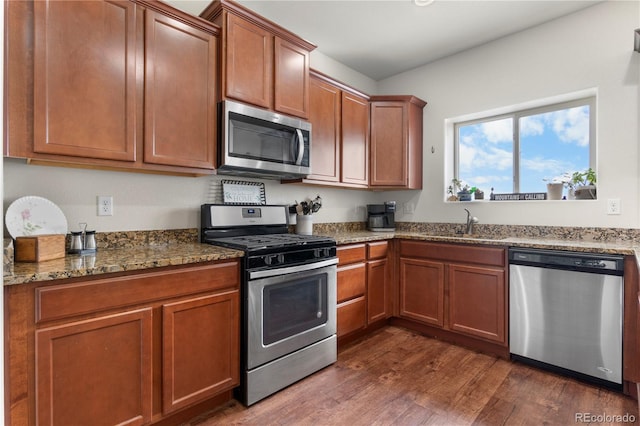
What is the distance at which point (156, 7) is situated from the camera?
1.79m

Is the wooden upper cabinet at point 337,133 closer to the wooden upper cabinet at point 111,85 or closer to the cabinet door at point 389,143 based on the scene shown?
the cabinet door at point 389,143

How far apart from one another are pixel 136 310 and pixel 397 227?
2821 millimetres

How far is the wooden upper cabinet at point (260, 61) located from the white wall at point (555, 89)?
1.62 m

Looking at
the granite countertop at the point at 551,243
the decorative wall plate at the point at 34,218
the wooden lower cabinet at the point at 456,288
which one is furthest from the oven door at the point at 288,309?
the decorative wall plate at the point at 34,218

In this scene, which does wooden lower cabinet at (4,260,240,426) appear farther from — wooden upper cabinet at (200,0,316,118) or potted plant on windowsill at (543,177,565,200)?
potted plant on windowsill at (543,177,565,200)

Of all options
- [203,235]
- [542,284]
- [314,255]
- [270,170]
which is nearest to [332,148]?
[270,170]

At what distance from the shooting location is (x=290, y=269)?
6.61 feet

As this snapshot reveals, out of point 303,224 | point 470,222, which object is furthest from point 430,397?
point 470,222

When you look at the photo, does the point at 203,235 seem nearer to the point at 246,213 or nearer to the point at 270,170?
the point at 246,213

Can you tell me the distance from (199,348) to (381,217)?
7.69 feet

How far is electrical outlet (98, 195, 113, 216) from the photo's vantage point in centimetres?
188

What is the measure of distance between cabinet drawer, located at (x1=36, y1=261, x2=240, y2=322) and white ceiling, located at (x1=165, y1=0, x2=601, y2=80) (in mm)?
1882

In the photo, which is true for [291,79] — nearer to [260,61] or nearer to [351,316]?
[260,61]

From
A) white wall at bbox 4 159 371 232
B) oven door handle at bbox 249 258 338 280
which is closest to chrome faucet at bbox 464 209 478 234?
oven door handle at bbox 249 258 338 280
